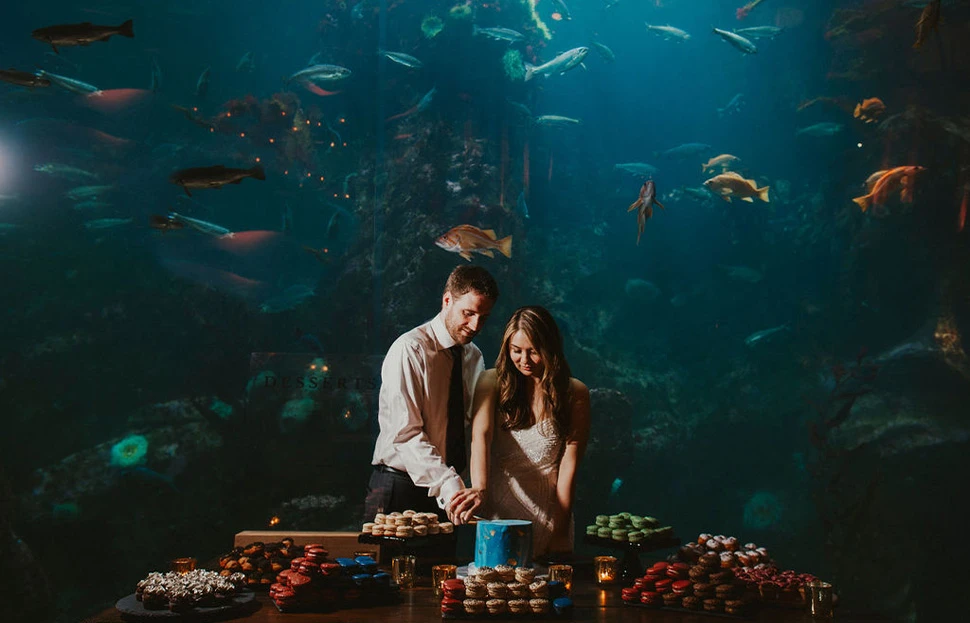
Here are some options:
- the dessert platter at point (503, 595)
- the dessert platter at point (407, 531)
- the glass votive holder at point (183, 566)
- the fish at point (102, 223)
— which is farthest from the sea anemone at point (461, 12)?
the dessert platter at point (503, 595)

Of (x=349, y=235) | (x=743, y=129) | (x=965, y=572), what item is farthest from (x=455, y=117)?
(x=965, y=572)

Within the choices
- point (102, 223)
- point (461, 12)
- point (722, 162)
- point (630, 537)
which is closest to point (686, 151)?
point (722, 162)

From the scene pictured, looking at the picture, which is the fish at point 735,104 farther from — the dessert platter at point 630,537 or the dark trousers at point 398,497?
the dessert platter at point 630,537

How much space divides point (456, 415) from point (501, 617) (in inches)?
57.3

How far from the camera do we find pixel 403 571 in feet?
7.43

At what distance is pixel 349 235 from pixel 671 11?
458 centimetres

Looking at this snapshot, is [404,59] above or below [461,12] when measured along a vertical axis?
below

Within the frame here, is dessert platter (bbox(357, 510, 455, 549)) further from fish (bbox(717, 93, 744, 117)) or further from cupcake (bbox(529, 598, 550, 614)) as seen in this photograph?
fish (bbox(717, 93, 744, 117))

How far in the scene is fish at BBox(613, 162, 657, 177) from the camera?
8552mm

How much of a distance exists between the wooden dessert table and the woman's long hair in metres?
0.85

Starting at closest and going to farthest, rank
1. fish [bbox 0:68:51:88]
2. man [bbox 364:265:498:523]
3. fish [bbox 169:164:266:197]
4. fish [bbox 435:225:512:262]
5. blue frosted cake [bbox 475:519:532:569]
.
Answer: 1. blue frosted cake [bbox 475:519:532:569]
2. man [bbox 364:265:498:523]
3. fish [bbox 169:164:266:197]
4. fish [bbox 0:68:51:88]
5. fish [bbox 435:225:512:262]

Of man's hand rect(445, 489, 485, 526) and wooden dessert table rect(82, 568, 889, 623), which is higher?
man's hand rect(445, 489, 485, 526)

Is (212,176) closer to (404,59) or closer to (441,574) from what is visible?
(404,59)

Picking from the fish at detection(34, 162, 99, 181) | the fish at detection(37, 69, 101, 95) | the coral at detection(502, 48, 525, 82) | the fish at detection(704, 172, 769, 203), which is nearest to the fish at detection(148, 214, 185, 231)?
the fish at detection(34, 162, 99, 181)
